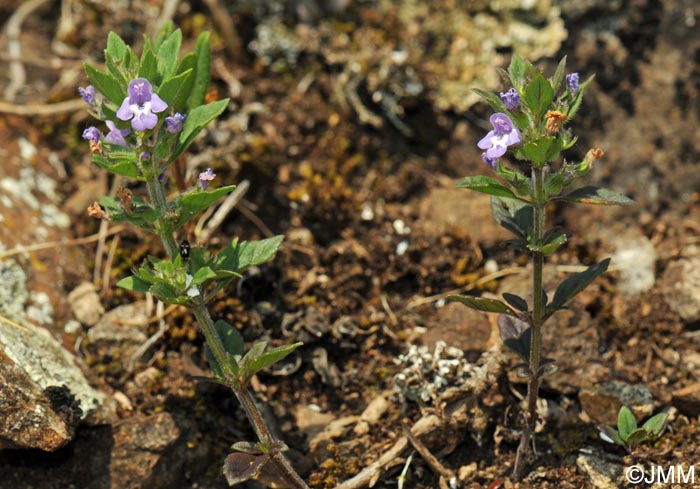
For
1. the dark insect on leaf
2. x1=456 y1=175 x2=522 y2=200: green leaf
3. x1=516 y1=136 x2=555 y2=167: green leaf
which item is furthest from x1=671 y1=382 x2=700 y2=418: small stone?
the dark insect on leaf

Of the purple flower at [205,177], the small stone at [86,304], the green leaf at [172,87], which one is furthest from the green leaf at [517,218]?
the small stone at [86,304]

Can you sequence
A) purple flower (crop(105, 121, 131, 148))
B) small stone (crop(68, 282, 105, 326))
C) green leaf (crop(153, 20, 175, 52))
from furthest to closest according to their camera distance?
small stone (crop(68, 282, 105, 326)) < green leaf (crop(153, 20, 175, 52)) < purple flower (crop(105, 121, 131, 148))

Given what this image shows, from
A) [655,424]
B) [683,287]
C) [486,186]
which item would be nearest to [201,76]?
[486,186]

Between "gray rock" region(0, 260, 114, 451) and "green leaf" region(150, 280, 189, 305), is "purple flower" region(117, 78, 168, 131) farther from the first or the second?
"gray rock" region(0, 260, 114, 451)

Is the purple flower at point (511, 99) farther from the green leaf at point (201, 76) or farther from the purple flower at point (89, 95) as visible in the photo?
the purple flower at point (89, 95)

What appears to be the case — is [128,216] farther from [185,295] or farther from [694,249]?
[694,249]
